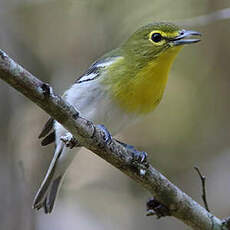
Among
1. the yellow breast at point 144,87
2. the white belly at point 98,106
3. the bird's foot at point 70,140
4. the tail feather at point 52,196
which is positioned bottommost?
the bird's foot at point 70,140

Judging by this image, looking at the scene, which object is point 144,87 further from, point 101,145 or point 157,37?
point 101,145

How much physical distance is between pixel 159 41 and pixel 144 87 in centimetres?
56

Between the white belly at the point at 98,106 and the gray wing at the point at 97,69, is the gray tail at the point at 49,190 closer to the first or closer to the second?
the white belly at the point at 98,106

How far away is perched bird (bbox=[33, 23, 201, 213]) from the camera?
4.12 m

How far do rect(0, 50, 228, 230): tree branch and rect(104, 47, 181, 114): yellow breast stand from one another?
0.76 meters

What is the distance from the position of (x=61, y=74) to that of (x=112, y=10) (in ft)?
4.02

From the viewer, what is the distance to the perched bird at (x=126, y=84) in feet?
13.5

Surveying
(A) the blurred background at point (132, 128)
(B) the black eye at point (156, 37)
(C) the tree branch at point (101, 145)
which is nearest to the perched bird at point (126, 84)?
(B) the black eye at point (156, 37)

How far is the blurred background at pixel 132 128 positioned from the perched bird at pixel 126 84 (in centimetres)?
222

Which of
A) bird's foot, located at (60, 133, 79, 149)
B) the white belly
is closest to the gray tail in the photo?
the white belly

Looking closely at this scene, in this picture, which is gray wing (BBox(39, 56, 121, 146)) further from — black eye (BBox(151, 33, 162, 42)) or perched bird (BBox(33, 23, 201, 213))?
black eye (BBox(151, 33, 162, 42))

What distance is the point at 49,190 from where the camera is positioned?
15.5 ft

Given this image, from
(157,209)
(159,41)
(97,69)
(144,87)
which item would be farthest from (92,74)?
(157,209)

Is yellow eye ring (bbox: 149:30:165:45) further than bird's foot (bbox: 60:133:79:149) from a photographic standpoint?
Yes
